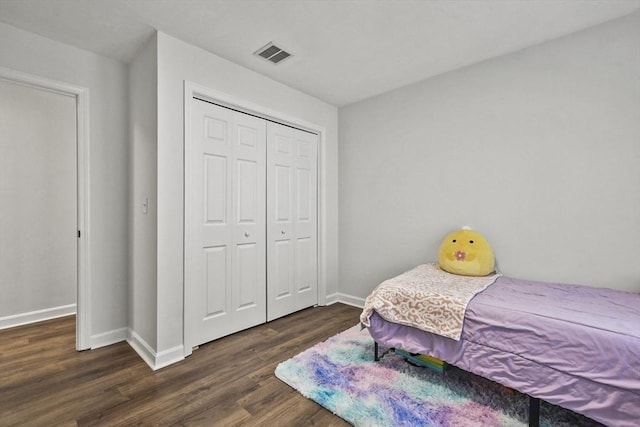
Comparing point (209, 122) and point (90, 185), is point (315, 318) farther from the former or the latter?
point (90, 185)

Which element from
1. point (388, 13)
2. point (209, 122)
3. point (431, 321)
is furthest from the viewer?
point (209, 122)

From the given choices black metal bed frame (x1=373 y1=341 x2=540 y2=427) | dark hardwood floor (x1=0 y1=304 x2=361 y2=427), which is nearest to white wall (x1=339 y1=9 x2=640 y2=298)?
black metal bed frame (x1=373 y1=341 x2=540 y2=427)

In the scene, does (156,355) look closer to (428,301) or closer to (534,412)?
(428,301)

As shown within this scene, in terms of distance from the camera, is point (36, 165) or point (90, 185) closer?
point (90, 185)

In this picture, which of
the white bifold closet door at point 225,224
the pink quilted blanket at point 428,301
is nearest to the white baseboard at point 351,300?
the white bifold closet door at point 225,224

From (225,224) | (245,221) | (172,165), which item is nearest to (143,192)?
(172,165)

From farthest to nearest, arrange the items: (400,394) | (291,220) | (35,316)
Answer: (291,220), (35,316), (400,394)

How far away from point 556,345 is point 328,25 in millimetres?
2364

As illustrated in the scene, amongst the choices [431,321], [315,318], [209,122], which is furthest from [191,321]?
[431,321]

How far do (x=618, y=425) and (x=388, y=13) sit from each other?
250cm

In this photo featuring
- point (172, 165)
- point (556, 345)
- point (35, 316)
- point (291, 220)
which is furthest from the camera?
point (291, 220)

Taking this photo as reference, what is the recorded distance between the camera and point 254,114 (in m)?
2.76

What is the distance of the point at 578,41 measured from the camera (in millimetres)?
2119

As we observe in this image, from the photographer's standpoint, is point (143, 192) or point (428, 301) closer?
point (428, 301)
